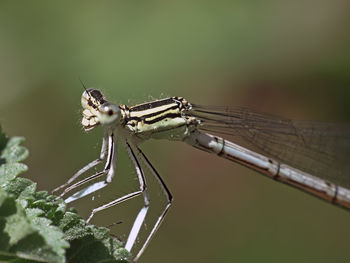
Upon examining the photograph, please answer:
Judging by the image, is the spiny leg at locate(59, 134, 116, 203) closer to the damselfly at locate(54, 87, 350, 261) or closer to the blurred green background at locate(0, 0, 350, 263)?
the damselfly at locate(54, 87, 350, 261)

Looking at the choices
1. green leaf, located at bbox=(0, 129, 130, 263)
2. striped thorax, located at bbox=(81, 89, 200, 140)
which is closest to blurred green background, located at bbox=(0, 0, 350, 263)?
striped thorax, located at bbox=(81, 89, 200, 140)

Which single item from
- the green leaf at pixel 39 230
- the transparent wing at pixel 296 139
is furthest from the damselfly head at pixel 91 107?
the transparent wing at pixel 296 139

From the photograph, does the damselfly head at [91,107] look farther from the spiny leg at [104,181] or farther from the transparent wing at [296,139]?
the transparent wing at [296,139]

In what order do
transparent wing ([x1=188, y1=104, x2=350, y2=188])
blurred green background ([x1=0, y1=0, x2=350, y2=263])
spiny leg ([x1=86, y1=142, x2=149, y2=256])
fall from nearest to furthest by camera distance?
1. spiny leg ([x1=86, y1=142, x2=149, y2=256])
2. transparent wing ([x1=188, y1=104, x2=350, y2=188])
3. blurred green background ([x1=0, y1=0, x2=350, y2=263])

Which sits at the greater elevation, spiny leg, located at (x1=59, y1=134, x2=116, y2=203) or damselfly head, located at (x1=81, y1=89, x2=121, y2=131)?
damselfly head, located at (x1=81, y1=89, x2=121, y2=131)

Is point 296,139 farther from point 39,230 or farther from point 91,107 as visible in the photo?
point 39,230

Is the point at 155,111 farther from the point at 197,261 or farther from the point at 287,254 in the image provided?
the point at 287,254
